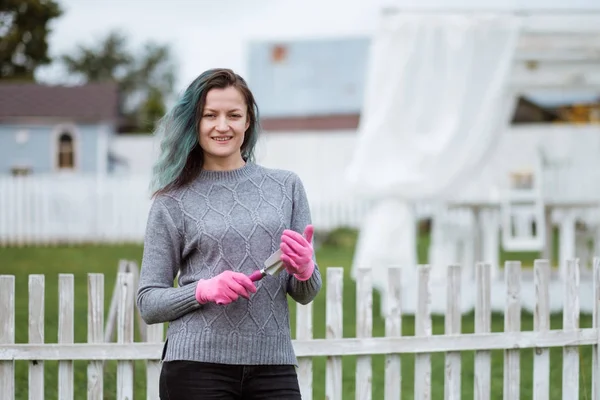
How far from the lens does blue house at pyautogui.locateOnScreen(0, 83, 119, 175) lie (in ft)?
53.6

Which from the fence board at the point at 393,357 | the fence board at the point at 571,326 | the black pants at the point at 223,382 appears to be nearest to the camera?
the black pants at the point at 223,382

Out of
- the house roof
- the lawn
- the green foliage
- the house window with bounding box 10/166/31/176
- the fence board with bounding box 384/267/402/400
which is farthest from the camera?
the house window with bounding box 10/166/31/176

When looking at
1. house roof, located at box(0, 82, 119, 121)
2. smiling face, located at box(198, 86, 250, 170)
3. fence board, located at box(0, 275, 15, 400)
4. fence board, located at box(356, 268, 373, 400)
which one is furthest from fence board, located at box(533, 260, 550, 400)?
house roof, located at box(0, 82, 119, 121)

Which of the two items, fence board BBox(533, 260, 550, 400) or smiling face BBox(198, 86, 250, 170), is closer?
smiling face BBox(198, 86, 250, 170)

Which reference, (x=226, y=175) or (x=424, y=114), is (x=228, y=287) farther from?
(x=424, y=114)

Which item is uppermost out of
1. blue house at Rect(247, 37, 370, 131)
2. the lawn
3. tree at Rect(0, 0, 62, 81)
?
blue house at Rect(247, 37, 370, 131)

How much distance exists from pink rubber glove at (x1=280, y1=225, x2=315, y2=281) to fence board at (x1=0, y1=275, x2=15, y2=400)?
5.09 ft

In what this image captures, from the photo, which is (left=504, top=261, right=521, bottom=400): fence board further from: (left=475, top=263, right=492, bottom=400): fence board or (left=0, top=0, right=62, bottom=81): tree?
(left=0, top=0, right=62, bottom=81): tree

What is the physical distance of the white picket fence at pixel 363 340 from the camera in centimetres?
342

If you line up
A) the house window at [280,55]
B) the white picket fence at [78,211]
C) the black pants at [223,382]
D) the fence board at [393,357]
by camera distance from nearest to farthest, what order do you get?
the black pants at [223,382] → the fence board at [393,357] → the white picket fence at [78,211] → the house window at [280,55]

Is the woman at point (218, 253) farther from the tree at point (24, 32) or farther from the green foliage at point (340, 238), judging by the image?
the green foliage at point (340, 238)

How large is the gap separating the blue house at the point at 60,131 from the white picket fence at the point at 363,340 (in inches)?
476

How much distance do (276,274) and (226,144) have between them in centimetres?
39

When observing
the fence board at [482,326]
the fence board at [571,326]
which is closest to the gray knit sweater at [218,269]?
the fence board at [482,326]
